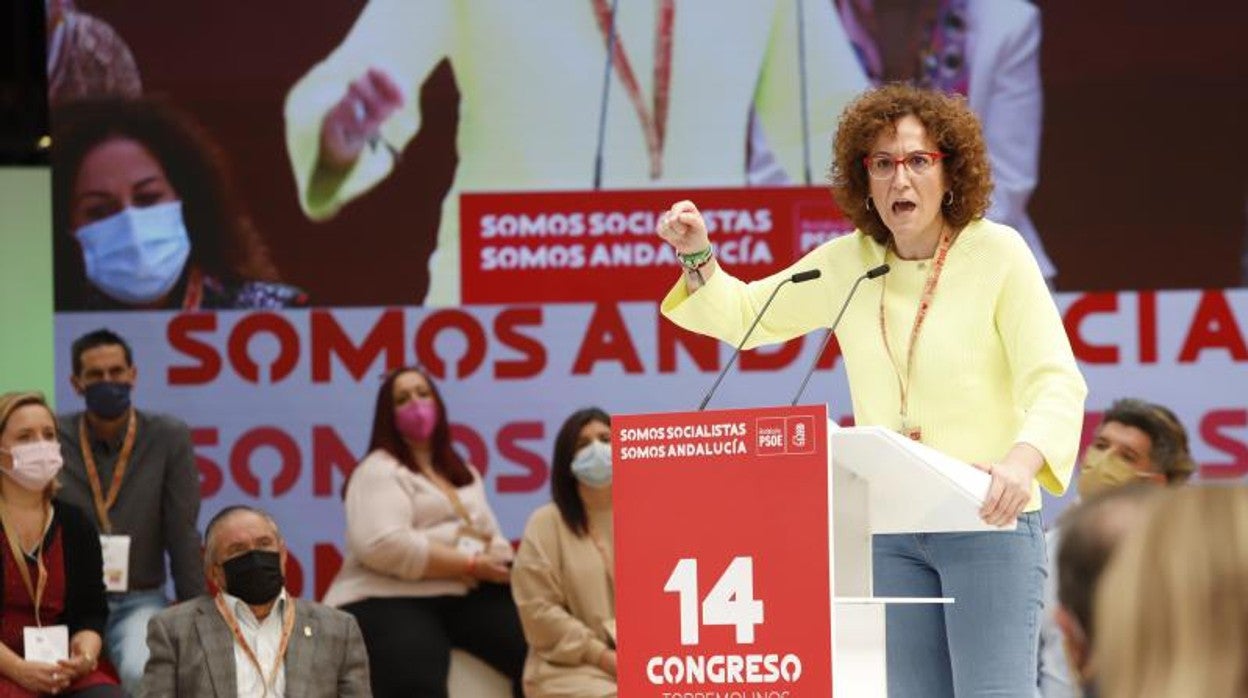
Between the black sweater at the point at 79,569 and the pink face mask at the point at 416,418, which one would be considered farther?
the pink face mask at the point at 416,418

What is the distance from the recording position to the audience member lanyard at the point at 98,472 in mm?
6914

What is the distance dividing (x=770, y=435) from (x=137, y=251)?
182 inches

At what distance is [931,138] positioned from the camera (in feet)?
11.8

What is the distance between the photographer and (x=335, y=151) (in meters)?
7.45

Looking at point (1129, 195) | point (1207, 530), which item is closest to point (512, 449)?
point (1129, 195)

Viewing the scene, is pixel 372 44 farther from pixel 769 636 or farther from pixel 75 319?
pixel 769 636

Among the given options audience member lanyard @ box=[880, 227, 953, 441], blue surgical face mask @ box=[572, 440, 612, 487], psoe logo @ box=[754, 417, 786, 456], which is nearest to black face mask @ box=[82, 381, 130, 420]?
blue surgical face mask @ box=[572, 440, 612, 487]

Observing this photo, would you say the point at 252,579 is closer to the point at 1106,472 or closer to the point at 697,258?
the point at 1106,472

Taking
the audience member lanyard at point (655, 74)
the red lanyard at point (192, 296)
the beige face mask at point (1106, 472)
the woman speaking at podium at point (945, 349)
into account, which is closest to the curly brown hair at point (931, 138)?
the woman speaking at podium at point (945, 349)

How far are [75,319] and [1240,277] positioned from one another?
166 inches

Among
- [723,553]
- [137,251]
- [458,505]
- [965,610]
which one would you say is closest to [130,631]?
[458,505]

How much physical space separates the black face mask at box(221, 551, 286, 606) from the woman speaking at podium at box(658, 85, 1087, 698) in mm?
2625

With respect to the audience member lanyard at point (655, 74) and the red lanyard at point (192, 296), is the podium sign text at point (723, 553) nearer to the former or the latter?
the audience member lanyard at point (655, 74)

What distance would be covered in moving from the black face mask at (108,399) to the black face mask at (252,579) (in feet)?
4.02
